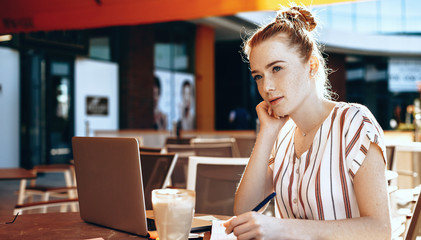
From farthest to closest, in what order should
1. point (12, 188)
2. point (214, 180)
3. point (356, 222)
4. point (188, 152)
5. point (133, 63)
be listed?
point (133, 63) < point (12, 188) < point (188, 152) < point (214, 180) < point (356, 222)

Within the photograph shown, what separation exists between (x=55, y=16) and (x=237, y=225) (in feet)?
9.03

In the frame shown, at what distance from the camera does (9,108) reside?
784cm

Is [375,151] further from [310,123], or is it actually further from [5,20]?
[5,20]

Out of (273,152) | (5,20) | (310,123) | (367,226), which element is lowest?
(367,226)

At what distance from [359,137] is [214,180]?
1065mm

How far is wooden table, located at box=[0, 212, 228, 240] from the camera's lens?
1123 millimetres

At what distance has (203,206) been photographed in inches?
83.5

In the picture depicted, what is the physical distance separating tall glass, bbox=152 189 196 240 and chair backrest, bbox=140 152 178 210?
1.52 metres

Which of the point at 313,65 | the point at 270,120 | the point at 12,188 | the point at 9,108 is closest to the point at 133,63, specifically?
the point at 9,108

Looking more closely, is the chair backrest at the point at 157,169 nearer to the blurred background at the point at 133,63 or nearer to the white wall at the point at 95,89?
the blurred background at the point at 133,63

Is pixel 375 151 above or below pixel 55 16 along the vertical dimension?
below

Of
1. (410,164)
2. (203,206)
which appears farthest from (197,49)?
(203,206)

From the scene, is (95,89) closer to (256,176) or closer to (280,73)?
(256,176)

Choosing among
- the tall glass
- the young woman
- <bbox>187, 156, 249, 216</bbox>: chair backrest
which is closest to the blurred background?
<bbox>187, 156, 249, 216</bbox>: chair backrest
